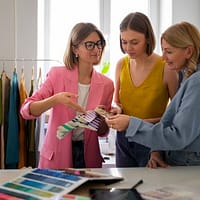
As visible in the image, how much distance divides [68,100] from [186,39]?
0.65m

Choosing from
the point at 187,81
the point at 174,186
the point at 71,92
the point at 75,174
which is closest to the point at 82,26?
the point at 71,92

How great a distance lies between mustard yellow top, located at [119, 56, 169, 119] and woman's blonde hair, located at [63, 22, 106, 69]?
0.34m

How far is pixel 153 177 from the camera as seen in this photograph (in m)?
1.52

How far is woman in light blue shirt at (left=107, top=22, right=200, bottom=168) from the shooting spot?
1.52 m

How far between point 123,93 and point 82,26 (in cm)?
44

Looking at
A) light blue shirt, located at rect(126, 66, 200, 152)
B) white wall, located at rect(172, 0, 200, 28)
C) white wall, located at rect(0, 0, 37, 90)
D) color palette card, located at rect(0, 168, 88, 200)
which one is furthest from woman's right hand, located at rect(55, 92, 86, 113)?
white wall, located at rect(172, 0, 200, 28)

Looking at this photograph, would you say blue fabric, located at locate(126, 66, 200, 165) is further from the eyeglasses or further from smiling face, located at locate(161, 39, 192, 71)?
the eyeglasses

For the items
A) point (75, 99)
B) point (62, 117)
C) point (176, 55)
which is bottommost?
point (62, 117)

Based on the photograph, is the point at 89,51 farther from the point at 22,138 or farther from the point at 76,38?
the point at 22,138

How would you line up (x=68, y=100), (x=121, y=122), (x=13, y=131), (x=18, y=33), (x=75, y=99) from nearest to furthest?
Answer: (x=121, y=122), (x=68, y=100), (x=75, y=99), (x=13, y=131), (x=18, y=33)

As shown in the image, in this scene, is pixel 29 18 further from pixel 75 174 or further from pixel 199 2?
pixel 75 174

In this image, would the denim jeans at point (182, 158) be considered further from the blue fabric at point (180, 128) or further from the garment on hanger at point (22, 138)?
the garment on hanger at point (22, 138)

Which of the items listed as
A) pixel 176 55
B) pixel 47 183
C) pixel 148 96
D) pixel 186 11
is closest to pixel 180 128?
pixel 176 55

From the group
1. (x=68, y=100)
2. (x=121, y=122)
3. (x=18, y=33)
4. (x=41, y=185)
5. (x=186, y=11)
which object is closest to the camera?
(x=41, y=185)
